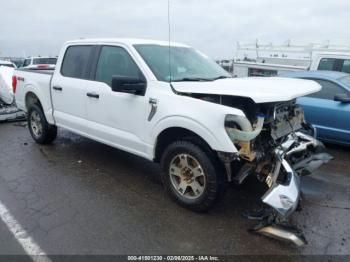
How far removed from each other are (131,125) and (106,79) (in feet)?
2.78

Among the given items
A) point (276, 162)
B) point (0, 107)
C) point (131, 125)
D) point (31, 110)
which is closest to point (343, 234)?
point (276, 162)

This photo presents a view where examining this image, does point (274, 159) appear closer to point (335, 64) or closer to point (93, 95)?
point (93, 95)

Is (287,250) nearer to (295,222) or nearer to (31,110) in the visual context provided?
(295,222)

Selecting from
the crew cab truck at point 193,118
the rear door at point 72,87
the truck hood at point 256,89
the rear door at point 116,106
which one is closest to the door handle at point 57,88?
the rear door at point 72,87

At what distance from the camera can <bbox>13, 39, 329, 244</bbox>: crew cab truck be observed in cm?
330

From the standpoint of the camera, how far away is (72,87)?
5.05 metres

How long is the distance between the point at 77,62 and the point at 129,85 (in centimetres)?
176

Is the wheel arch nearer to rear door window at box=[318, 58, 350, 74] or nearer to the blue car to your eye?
the blue car

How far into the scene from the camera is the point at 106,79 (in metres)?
4.61

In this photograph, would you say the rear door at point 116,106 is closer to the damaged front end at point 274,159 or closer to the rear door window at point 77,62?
the rear door window at point 77,62

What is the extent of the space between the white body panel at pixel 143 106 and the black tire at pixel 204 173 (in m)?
0.21

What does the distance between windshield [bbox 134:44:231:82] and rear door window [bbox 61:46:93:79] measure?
1.03 m

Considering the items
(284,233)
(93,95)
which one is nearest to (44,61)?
(93,95)

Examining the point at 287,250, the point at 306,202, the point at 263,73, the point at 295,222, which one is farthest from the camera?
the point at 263,73
